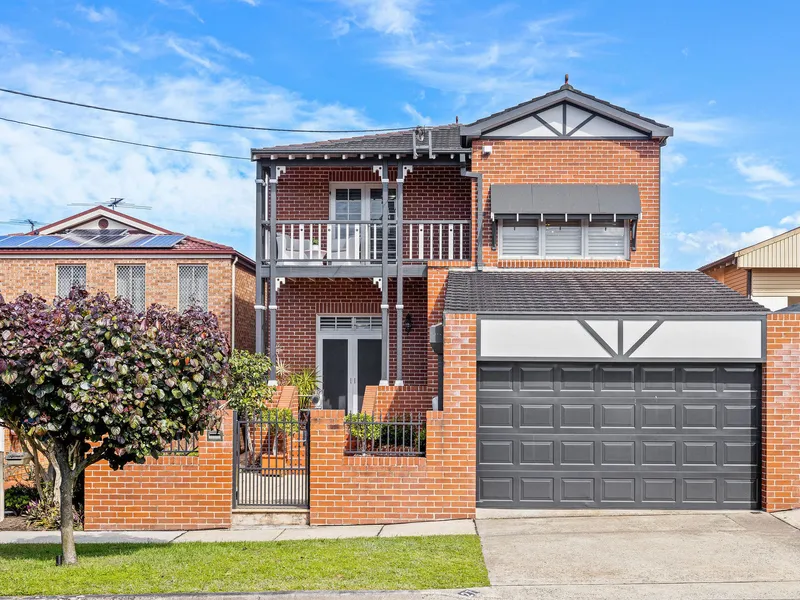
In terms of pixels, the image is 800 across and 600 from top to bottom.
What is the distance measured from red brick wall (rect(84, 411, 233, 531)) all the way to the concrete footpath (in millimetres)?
154

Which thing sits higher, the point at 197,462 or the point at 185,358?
the point at 185,358

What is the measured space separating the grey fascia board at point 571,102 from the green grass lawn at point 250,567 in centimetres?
936

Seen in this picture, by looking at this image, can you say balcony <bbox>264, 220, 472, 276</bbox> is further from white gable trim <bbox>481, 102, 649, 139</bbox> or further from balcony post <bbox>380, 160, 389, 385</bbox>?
white gable trim <bbox>481, 102, 649, 139</bbox>

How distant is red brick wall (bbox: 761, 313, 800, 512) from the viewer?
11.6 meters

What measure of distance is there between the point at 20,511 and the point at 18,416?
13.8 feet

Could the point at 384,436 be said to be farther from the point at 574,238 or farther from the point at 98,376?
the point at 98,376

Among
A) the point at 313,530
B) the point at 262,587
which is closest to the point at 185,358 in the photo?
the point at 262,587

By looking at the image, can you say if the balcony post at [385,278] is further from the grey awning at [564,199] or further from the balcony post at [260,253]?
the balcony post at [260,253]

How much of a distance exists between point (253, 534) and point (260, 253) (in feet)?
25.3

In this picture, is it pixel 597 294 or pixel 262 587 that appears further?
pixel 597 294

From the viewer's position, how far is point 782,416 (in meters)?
11.6

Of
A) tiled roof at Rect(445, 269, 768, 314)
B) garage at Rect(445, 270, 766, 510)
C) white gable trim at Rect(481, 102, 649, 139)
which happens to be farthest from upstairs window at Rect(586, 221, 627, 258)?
garage at Rect(445, 270, 766, 510)

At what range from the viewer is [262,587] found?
802cm

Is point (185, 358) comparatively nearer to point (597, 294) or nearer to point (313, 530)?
point (313, 530)
